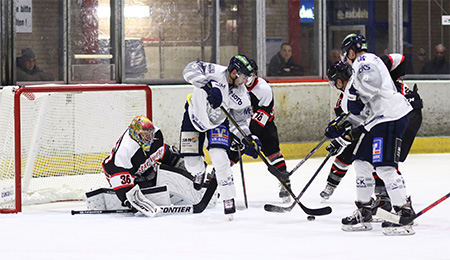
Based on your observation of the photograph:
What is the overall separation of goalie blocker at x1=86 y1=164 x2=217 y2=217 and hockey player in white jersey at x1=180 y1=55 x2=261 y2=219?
142 millimetres

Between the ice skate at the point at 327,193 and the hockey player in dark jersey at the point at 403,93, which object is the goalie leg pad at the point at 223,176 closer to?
the hockey player in dark jersey at the point at 403,93

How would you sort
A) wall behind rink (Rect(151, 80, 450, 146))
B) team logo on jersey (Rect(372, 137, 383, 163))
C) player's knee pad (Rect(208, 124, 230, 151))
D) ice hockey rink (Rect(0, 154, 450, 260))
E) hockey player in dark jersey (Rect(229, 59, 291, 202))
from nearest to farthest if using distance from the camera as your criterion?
ice hockey rink (Rect(0, 154, 450, 260))
team logo on jersey (Rect(372, 137, 383, 163))
player's knee pad (Rect(208, 124, 230, 151))
hockey player in dark jersey (Rect(229, 59, 291, 202))
wall behind rink (Rect(151, 80, 450, 146))

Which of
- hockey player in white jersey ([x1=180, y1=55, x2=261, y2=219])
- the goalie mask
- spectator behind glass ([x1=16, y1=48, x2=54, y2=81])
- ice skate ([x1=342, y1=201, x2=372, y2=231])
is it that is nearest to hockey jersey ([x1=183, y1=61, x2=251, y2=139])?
hockey player in white jersey ([x1=180, y1=55, x2=261, y2=219])

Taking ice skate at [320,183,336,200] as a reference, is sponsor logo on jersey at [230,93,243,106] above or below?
above

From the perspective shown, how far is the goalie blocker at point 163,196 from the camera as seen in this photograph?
16.5 feet

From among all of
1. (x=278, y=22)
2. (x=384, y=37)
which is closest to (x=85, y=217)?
(x=278, y=22)

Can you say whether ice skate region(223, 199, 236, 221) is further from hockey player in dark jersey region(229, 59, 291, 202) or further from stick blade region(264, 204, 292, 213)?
hockey player in dark jersey region(229, 59, 291, 202)

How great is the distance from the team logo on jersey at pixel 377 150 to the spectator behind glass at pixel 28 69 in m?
3.73

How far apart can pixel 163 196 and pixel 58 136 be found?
160 centimetres

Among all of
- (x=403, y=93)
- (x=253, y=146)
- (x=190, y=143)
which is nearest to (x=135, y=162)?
(x=190, y=143)

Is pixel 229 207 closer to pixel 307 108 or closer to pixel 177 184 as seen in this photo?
pixel 177 184

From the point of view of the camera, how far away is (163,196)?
503 cm

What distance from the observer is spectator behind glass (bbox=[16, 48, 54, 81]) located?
7055mm

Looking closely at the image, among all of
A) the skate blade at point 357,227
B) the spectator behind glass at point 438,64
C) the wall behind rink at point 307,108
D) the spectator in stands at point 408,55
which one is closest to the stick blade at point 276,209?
the skate blade at point 357,227
